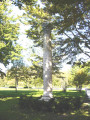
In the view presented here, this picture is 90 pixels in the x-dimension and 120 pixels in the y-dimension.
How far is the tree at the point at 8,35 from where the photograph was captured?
68.6ft

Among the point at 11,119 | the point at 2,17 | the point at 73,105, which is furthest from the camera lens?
the point at 2,17

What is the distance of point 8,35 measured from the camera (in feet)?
70.0

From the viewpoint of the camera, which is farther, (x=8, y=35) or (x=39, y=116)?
(x=8, y=35)

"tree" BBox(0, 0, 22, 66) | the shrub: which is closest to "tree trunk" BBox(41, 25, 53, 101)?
the shrub

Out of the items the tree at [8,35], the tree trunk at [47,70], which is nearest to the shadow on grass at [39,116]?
the tree trunk at [47,70]

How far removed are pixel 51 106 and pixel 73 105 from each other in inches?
73.2

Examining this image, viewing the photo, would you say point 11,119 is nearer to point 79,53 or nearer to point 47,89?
point 47,89

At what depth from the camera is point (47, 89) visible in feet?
41.2

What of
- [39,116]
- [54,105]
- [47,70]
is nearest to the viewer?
[39,116]

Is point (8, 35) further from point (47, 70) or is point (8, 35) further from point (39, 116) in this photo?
point (39, 116)

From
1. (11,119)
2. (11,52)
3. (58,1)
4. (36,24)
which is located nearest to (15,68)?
(11,52)

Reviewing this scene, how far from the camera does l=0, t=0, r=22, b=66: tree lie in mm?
20906

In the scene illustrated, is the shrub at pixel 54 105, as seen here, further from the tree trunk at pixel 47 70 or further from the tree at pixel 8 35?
the tree at pixel 8 35

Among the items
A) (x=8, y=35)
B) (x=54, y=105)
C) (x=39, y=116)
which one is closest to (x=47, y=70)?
(x=54, y=105)
